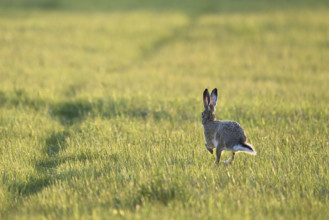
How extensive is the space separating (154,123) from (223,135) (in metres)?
2.67

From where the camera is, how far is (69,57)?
14125mm

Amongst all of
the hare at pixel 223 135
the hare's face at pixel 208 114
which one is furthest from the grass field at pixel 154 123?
the hare's face at pixel 208 114

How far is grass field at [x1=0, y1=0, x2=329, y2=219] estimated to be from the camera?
4.16 metres

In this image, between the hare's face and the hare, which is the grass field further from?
the hare's face

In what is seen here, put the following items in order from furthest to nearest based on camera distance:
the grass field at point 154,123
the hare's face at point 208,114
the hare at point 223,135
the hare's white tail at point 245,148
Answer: the hare's face at point 208,114
the hare at point 223,135
the hare's white tail at point 245,148
the grass field at point 154,123

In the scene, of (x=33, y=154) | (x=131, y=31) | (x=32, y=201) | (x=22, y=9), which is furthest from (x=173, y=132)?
(x=22, y=9)

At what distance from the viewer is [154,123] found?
7.38 meters

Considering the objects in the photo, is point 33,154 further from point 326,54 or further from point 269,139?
point 326,54

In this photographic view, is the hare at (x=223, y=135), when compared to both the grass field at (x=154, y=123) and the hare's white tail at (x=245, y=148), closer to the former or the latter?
the hare's white tail at (x=245, y=148)

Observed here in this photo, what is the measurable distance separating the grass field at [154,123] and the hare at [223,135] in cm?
26

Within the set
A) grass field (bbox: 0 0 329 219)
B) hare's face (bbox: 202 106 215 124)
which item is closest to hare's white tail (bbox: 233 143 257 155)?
grass field (bbox: 0 0 329 219)

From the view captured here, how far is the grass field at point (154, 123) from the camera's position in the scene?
164 inches

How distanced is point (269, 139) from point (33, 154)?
3.23m

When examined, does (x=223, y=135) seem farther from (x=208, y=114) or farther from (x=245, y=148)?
(x=208, y=114)
